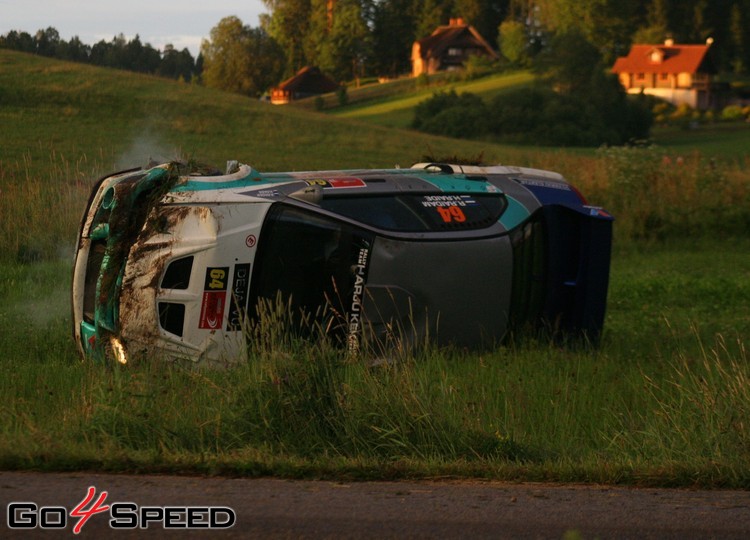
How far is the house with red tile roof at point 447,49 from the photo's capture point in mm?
119625

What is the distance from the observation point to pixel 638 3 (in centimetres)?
12000

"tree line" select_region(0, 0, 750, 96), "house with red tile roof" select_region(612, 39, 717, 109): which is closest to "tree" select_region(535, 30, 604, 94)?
"house with red tile roof" select_region(612, 39, 717, 109)

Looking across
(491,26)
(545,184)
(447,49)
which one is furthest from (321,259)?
(491,26)

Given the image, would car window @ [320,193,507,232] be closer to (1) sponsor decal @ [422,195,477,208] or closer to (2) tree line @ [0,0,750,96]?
(1) sponsor decal @ [422,195,477,208]

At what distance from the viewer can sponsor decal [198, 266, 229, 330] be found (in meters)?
8.71

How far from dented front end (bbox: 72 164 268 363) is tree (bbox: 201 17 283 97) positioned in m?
102

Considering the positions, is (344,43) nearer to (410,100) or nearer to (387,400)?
(410,100)

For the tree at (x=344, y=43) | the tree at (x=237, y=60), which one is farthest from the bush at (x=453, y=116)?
the tree at (x=344, y=43)

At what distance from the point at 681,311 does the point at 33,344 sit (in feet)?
26.9

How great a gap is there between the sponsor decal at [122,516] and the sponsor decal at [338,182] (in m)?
4.64

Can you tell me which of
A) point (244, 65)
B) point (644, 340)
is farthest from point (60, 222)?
point (244, 65)

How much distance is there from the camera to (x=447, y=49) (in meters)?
119

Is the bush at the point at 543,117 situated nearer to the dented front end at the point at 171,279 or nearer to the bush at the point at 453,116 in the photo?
the bush at the point at 453,116

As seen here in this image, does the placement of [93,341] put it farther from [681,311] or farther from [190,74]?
[190,74]
